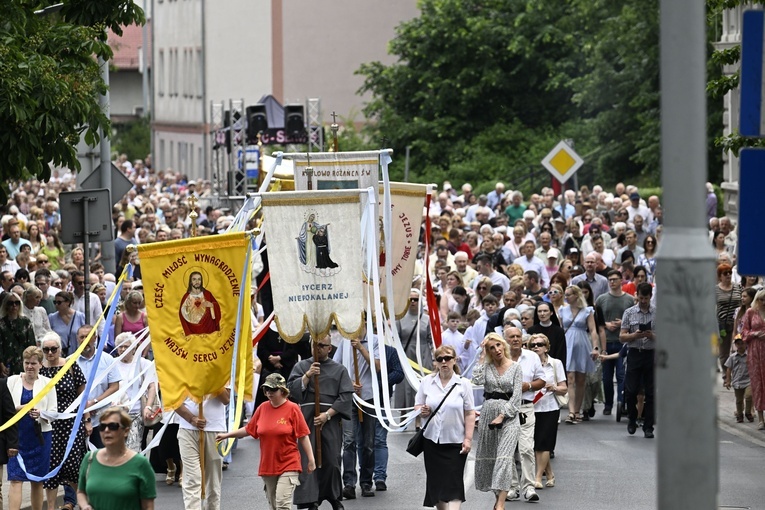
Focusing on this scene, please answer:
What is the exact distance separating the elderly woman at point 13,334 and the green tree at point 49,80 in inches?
48.2

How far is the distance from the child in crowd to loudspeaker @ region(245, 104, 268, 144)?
23939mm

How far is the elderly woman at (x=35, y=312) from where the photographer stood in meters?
18.7

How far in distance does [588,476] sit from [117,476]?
7765 mm

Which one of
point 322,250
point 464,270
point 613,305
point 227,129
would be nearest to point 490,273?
point 464,270

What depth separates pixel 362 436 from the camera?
1561 centimetres

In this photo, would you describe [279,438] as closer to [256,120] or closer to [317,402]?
[317,402]

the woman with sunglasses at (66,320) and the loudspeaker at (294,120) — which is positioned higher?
the loudspeaker at (294,120)

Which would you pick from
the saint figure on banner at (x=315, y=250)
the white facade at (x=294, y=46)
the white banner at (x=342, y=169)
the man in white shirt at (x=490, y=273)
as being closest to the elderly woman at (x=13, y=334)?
the white banner at (x=342, y=169)

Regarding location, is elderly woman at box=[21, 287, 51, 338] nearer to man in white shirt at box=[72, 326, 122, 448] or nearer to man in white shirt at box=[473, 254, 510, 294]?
man in white shirt at box=[72, 326, 122, 448]

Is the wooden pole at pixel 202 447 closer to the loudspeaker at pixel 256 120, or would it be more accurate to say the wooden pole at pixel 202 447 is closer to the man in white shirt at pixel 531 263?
the man in white shirt at pixel 531 263

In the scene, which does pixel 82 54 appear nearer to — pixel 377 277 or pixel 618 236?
pixel 377 277

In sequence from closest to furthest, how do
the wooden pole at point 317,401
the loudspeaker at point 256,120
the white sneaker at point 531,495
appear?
the wooden pole at point 317,401 → the white sneaker at point 531,495 → the loudspeaker at point 256,120

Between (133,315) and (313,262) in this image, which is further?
(133,315)

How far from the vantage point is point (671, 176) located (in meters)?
6.13
